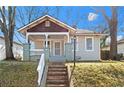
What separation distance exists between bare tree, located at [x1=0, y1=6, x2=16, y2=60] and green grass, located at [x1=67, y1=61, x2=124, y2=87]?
253 centimetres

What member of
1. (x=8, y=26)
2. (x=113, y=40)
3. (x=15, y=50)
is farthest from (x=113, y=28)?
(x=8, y=26)

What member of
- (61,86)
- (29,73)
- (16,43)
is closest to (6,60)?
(16,43)

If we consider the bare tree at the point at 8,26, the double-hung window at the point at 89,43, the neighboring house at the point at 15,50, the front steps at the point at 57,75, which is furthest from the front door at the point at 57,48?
the double-hung window at the point at 89,43

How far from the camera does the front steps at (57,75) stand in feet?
43.4

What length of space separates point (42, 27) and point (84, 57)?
2.13m

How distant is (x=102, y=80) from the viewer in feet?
42.8

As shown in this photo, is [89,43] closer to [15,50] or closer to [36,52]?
[15,50]

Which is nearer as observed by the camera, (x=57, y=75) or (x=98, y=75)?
(x=98, y=75)

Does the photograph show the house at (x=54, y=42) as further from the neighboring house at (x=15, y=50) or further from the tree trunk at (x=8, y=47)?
the tree trunk at (x=8, y=47)

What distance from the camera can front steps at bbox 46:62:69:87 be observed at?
13.2m

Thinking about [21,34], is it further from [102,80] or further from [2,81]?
[102,80]

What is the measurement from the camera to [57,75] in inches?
539

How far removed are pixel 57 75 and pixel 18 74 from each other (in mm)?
1287
